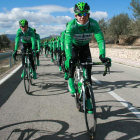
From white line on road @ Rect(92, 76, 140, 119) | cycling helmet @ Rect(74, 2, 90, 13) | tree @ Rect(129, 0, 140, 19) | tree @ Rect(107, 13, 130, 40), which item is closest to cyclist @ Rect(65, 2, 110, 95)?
cycling helmet @ Rect(74, 2, 90, 13)

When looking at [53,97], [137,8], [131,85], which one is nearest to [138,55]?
[131,85]

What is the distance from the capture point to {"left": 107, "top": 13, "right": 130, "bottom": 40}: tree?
5284 cm

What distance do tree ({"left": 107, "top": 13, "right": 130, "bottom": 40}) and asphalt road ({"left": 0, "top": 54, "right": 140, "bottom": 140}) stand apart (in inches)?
1952

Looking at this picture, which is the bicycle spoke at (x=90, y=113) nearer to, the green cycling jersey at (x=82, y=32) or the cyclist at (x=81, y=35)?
the cyclist at (x=81, y=35)

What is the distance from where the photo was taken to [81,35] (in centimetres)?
408

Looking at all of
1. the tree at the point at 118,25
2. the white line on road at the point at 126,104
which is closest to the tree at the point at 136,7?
the tree at the point at 118,25

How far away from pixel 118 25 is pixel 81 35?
5216 centimetres

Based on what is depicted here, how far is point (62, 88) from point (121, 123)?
3.27 metres

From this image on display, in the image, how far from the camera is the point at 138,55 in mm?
14953

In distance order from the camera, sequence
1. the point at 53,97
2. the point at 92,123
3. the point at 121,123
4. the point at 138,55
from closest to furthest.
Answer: the point at 92,123, the point at 121,123, the point at 53,97, the point at 138,55

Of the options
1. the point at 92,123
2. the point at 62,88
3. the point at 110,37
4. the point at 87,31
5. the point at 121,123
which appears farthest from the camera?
the point at 110,37

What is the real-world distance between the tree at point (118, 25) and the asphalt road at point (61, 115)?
49.6 m

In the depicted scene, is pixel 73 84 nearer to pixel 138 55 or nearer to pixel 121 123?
pixel 121 123

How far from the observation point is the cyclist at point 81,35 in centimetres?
363
